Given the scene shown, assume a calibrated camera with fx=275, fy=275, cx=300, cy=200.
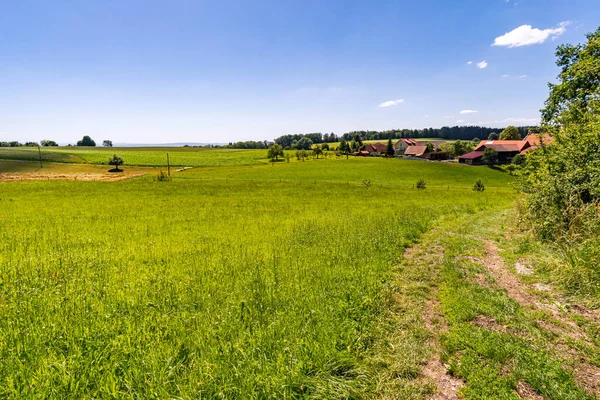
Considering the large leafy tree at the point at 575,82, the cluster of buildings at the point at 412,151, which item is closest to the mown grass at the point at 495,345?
the large leafy tree at the point at 575,82

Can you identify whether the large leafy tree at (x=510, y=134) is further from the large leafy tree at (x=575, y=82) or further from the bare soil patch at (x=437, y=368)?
the bare soil patch at (x=437, y=368)

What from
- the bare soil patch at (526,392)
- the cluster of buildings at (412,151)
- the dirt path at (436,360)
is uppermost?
the cluster of buildings at (412,151)

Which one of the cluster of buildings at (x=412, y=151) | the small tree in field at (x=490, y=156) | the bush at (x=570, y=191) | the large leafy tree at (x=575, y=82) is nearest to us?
Result: the bush at (x=570, y=191)

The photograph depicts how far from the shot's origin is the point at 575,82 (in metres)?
18.7

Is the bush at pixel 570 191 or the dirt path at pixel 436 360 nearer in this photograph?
the dirt path at pixel 436 360

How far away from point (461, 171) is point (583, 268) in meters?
74.4

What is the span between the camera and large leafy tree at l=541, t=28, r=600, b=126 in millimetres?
15000

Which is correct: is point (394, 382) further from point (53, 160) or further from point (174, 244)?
point (53, 160)

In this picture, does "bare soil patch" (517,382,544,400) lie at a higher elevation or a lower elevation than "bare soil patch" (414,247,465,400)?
higher

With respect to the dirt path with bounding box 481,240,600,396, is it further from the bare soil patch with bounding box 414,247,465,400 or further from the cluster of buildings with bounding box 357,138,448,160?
the cluster of buildings with bounding box 357,138,448,160

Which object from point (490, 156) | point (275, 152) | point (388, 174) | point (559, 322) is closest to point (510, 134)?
point (490, 156)

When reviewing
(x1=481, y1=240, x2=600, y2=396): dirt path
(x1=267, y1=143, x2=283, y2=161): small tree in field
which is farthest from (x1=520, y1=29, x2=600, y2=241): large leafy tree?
(x1=267, y1=143, x2=283, y2=161): small tree in field

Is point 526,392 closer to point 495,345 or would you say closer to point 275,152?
point 495,345

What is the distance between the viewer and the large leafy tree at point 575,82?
15000mm
